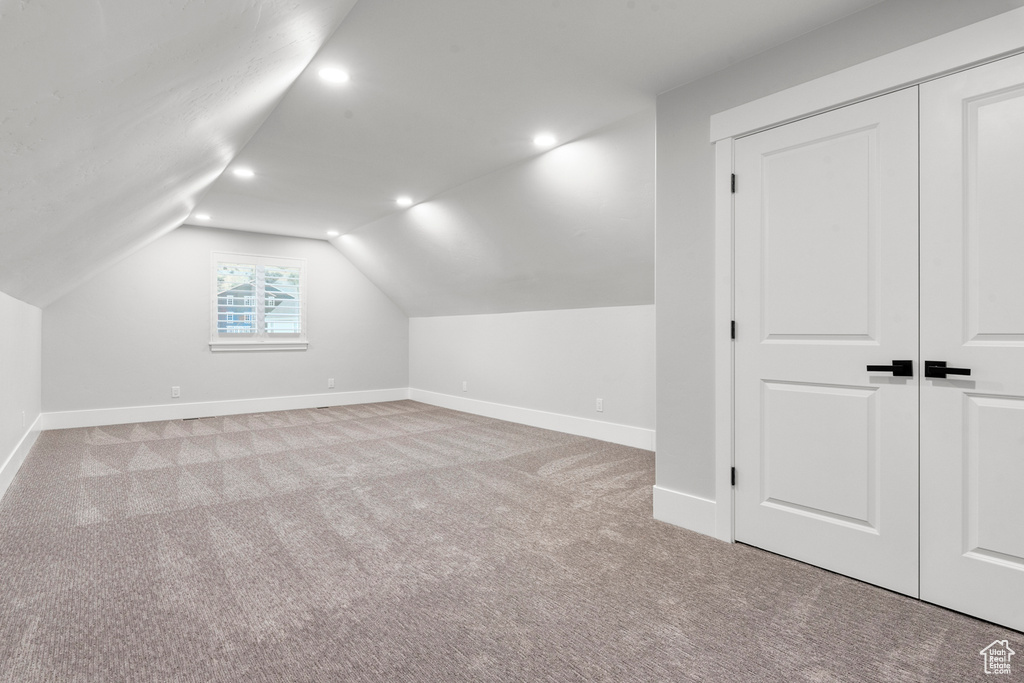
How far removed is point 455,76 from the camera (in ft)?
9.28

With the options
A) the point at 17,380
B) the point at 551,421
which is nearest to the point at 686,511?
the point at 551,421

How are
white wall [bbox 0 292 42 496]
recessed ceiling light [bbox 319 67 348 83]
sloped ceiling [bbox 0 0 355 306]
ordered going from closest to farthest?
sloped ceiling [bbox 0 0 355 306], recessed ceiling light [bbox 319 67 348 83], white wall [bbox 0 292 42 496]

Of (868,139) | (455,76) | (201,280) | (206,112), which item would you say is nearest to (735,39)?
(868,139)

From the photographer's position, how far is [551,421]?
5.69 meters

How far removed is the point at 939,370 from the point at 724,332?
2.89ft

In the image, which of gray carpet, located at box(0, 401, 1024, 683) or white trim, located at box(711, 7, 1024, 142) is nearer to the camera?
gray carpet, located at box(0, 401, 1024, 683)

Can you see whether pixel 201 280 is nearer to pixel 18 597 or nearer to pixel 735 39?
pixel 18 597

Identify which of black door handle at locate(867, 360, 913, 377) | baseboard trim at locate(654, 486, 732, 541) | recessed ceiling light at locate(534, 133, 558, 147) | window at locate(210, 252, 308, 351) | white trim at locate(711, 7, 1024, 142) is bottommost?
baseboard trim at locate(654, 486, 732, 541)

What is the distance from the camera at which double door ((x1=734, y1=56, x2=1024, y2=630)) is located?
1908 millimetres

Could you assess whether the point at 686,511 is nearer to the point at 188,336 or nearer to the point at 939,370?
the point at 939,370

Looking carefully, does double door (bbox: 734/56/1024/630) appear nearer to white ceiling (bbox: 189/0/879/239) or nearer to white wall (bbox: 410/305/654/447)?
white ceiling (bbox: 189/0/879/239)

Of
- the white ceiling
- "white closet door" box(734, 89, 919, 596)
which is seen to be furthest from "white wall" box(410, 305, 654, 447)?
"white closet door" box(734, 89, 919, 596)

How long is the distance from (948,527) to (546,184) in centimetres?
327

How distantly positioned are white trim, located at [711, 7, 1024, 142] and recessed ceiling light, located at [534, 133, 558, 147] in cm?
126
